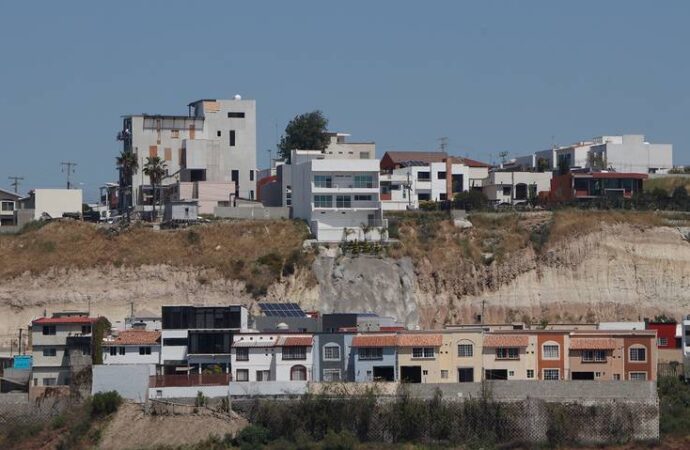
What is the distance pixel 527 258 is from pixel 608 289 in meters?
4.09

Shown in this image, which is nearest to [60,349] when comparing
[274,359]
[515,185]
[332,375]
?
[274,359]

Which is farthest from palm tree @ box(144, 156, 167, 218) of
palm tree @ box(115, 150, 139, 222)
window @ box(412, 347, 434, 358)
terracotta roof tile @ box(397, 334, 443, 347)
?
window @ box(412, 347, 434, 358)

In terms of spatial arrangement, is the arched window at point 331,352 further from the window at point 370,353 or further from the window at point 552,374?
the window at point 552,374

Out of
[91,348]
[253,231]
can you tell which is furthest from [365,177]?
[91,348]

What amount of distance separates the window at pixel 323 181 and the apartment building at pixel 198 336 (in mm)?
19087

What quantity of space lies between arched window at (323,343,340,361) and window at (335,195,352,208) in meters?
22.0

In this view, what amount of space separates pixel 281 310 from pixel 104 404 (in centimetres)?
1243

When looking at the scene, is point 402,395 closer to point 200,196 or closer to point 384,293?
point 384,293

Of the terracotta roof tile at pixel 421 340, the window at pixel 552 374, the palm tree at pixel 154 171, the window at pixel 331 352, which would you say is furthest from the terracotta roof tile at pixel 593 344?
the palm tree at pixel 154 171

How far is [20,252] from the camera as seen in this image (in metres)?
98.2

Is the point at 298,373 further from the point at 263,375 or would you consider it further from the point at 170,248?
the point at 170,248

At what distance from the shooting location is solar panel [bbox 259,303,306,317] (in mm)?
86750

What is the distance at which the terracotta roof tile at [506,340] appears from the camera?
7856 cm

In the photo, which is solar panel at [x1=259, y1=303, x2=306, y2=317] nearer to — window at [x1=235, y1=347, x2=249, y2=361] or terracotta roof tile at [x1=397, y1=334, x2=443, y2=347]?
window at [x1=235, y1=347, x2=249, y2=361]
